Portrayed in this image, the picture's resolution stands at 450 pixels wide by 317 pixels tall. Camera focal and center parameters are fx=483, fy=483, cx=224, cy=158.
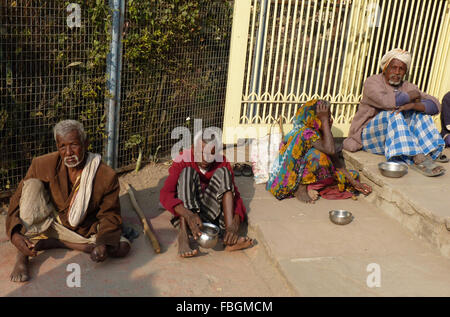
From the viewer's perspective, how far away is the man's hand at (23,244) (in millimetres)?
3867

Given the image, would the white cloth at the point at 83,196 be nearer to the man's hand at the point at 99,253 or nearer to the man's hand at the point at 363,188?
the man's hand at the point at 99,253

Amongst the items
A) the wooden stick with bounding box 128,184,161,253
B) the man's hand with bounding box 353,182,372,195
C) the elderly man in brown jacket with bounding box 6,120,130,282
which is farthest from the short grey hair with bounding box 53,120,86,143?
the man's hand with bounding box 353,182,372,195

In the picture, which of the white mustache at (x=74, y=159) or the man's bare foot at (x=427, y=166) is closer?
the white mustache at (x=74, y=159)

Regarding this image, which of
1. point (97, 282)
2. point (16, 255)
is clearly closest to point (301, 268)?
point (97, 282)

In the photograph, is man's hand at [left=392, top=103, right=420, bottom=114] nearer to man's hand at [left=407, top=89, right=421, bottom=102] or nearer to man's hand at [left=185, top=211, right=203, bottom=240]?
man's hand at [left=407, top=89, right=421, bottom=102]

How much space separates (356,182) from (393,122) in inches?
37.0

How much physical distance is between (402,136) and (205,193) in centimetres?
260

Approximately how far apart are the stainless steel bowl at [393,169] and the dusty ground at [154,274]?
179cm

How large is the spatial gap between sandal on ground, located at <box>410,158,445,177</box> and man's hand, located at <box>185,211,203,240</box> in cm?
276

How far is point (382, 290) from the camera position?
375 cm

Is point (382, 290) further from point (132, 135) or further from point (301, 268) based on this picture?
point (132, 135)

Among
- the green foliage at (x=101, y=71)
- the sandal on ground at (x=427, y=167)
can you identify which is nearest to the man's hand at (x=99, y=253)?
the green foliage at (x=101, y=71)

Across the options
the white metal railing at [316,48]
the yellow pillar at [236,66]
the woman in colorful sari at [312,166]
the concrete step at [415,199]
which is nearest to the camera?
the concrete step at [415,199]

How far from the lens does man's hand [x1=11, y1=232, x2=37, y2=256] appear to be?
3867mm
